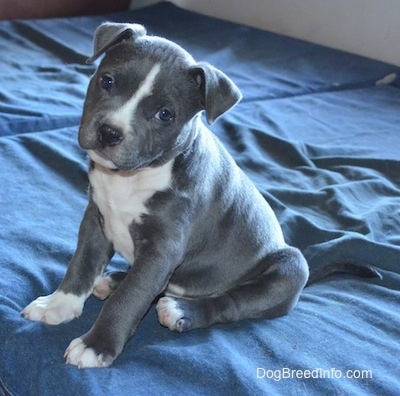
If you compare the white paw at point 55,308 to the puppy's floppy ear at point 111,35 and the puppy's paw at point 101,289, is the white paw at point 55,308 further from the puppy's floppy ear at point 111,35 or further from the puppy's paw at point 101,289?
the puppy's floppy ear at point 111,35

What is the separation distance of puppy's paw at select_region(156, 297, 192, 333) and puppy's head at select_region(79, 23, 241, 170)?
40 cm

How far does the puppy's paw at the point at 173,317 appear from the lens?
1.87m

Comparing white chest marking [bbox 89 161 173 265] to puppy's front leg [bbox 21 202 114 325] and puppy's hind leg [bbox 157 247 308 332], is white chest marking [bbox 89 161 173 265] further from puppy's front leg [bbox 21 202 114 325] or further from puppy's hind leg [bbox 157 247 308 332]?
puppy's hind leg [bbox 157 247 308 332]

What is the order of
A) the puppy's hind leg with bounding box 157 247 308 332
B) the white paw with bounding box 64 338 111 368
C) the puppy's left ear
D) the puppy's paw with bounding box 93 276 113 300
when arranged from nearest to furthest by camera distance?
1. the white paw with bounding box 64 338 111 368
2. the puppy's left ear
3. the puppy's hind leg with bounding box 157 247 308 332
4. the puppy's paw with bounding box 93 276 113 300

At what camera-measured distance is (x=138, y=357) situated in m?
1.75

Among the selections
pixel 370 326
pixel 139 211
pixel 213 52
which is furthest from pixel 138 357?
pixel 213 52

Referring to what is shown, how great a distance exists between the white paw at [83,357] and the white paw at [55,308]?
0.18 meters

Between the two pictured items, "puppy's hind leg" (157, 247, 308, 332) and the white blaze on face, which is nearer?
the white blaze on face

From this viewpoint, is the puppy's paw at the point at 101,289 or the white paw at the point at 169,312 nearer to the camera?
the white paw at the point at 169,312

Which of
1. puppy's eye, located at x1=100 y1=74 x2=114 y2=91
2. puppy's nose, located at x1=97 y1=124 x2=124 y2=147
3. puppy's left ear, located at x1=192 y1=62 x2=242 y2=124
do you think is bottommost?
puppy's nose, located at x1=97 y1=124 x2=124 y2=147

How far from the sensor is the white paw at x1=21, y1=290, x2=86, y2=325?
1.86 metres

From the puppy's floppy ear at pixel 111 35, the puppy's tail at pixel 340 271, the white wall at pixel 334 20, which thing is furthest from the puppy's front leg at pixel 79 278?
the white wall at pixel 334 20

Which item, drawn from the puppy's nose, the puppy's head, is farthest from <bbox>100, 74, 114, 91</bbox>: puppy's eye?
the puppy's nose

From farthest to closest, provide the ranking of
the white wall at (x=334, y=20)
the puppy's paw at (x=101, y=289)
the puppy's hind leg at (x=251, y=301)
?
the white wall at (x=334, y=20)
the puppy's paw at (x=101, y=289)
the puppy's hind leg at (x=251, y=301)
